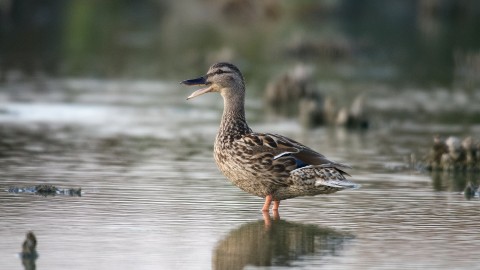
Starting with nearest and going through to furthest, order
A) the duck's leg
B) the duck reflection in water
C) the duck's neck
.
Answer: the duck reflection in water → the duck's leg → the duck's neck

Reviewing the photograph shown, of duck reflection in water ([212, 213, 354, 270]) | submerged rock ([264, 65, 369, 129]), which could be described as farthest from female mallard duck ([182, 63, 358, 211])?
submerged rock ([264, 65, 369, 129])

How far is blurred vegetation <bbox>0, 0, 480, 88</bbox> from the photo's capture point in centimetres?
3509

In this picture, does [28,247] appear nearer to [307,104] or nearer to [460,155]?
[460,155]

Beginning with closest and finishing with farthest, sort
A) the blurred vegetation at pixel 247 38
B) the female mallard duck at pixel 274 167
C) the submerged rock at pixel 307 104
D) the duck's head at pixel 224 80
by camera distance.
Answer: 1. the female mallard duck at pixel 274 167
2. the duck's head at pixel 224 80
3. the submerged rock at pixel 307 104
4. the blurred vegetation at pixel 247 38

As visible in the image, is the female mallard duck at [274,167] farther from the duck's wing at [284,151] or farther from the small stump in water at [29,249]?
the small stump in water at [29,249]

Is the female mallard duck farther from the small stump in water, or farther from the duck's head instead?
the small stump in water

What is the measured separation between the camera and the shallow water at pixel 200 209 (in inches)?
401

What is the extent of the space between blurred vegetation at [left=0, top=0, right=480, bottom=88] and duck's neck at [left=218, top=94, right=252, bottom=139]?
17762 mm

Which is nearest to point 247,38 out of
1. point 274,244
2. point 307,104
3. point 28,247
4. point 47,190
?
point 307,104

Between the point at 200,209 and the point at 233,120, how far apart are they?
1.04m

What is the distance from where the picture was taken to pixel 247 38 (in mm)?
48250

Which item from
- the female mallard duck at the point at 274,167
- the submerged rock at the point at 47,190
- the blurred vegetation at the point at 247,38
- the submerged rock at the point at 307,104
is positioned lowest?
the submerged rock at the point at 47,190

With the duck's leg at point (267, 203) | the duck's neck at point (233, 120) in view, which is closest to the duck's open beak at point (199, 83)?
the duck's neck at point (233, 120)

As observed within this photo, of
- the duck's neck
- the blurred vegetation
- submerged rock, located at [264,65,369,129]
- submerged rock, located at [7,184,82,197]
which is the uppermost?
the blurred vegetation
